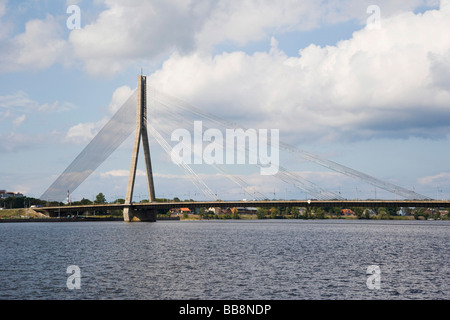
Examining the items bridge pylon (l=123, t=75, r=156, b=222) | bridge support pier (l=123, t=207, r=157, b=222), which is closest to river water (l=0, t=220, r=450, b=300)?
bridge pylon (l=123, t=75, r=156, b=222)

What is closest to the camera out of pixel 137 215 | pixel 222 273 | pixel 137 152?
pixel 222 273

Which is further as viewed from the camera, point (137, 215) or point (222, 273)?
point (137, 215)

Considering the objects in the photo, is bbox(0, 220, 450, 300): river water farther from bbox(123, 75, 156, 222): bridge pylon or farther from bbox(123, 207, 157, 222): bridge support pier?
bbox(123, 207, 157, 222): bridge support pier

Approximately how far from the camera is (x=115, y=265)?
40000 mm

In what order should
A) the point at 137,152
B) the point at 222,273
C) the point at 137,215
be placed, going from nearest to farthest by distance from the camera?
the point at 222,273 → the point at 137,152 → the point at 137,215

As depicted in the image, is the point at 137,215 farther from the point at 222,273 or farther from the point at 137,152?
the point at 222,273

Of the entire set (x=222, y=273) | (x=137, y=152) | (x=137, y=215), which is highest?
(x=137, y=152)

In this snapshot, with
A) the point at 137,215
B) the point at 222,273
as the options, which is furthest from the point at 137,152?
the point at 222,273

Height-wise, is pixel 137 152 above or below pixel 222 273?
above

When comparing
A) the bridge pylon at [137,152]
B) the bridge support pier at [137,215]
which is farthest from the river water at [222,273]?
the bridge support pier at [137,215]
